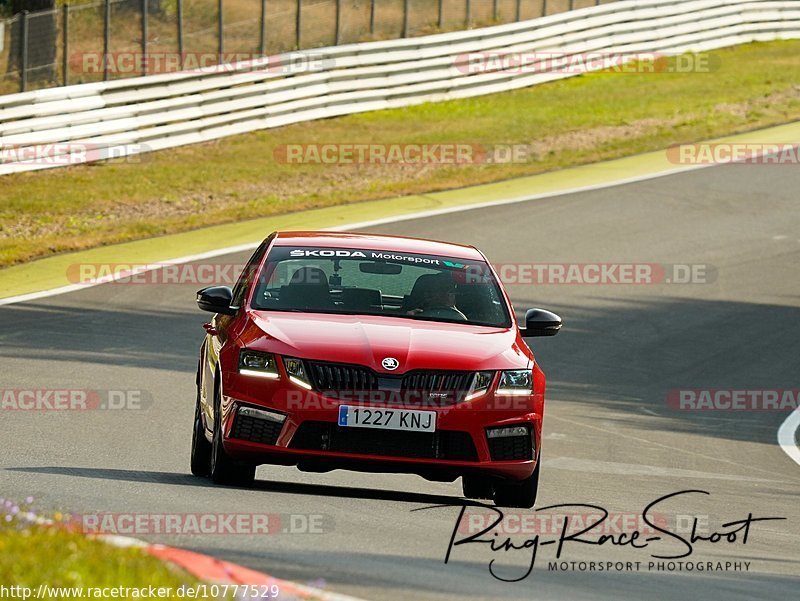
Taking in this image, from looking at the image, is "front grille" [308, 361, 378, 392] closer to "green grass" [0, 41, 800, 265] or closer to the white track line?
the white track line

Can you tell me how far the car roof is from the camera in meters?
10.7

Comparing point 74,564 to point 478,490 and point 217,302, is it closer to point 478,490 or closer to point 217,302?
point 217,302

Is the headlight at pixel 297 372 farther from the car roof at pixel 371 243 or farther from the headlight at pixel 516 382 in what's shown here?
the car roof at pixel 371 243

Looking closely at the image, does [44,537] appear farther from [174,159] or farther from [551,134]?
[551,134]

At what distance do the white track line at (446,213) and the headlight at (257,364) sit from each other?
6250 millimetres

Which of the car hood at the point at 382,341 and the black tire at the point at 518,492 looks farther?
the black tire at the point at 518,492

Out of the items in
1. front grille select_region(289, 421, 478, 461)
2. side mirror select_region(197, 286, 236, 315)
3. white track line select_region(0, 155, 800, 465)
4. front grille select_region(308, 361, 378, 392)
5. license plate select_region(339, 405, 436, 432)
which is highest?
side mirror select_region(197, 286, 236, 315)

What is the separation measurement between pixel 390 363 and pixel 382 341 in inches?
10.2

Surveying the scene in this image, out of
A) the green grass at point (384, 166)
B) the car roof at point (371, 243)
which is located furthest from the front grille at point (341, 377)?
the green grass at point (384, 166)

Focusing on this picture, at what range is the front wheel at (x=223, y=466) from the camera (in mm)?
9391

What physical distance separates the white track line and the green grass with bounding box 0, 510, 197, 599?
339 inches

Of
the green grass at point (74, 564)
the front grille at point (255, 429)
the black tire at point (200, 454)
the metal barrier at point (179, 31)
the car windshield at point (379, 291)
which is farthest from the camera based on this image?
the metal barrier at point (179, 31)

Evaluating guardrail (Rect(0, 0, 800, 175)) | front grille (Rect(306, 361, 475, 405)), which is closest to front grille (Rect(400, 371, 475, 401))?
front grille (Rect(306, 361, 475, 405))

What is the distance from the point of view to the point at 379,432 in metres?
8.98
